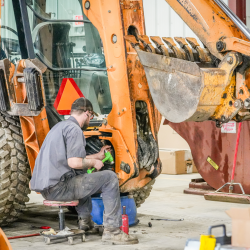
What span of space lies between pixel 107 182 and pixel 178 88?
1.15 m

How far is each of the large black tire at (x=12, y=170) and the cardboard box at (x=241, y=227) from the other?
127 inches

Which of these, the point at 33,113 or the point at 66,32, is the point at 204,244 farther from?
the point at 66,32

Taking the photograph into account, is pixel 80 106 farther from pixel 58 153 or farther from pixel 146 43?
pixel 146 43

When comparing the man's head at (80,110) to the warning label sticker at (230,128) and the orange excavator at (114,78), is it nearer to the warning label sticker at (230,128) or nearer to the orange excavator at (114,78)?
the orange excavator at (114,78)

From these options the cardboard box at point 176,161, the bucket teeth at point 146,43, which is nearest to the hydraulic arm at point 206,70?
the bucket teeth at point 146,43

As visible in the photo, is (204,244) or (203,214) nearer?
(204,244)

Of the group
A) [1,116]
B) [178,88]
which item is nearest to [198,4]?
[178,88]

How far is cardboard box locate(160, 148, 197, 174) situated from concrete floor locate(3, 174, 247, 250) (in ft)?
6.78

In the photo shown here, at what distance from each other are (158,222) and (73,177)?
1271 millimetres

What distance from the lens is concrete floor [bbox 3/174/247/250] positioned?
4.52 metres

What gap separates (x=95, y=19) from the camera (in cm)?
488

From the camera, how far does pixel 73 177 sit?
15.3 ft

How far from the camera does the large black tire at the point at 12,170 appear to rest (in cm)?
497

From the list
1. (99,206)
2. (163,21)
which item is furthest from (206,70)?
(163,21)
